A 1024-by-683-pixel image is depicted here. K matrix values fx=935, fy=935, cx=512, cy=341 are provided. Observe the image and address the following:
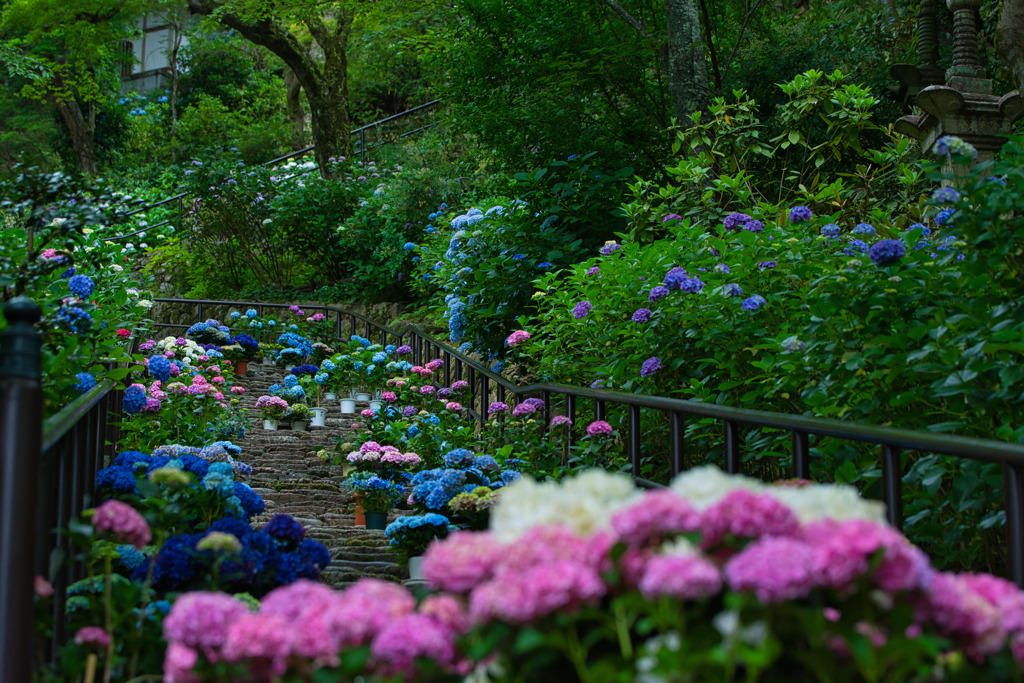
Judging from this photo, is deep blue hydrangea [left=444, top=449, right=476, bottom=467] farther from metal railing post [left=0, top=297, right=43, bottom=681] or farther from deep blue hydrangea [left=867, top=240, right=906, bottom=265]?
metal railing post [left=0, top=297, right=43, bottom=681]

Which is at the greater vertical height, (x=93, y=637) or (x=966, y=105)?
(x=966, y=105)

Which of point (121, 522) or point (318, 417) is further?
point (318, 417)

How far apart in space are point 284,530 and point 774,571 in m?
1.88

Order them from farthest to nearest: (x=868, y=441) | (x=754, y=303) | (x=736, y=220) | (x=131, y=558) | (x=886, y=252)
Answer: (x=736, y=220) → (x=754, y=303) → (x=886, y=252) → (x=131, y=558) → (x=868, y=441)

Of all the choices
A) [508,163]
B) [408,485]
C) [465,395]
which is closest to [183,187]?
[508,163]

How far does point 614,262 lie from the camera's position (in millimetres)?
5426

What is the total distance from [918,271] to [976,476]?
1.01 metres

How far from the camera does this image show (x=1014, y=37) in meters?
6.54

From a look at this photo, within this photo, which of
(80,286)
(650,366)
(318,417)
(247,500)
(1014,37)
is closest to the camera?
(247,500)

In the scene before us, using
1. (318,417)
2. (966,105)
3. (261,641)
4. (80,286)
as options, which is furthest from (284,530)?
(966,105)

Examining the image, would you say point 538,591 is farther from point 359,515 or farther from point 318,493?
point 318,493

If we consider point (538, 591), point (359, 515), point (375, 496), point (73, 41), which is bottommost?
point (359, 515)

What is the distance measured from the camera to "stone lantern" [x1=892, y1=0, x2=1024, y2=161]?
257 inches

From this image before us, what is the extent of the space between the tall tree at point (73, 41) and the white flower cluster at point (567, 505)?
1571 cm
